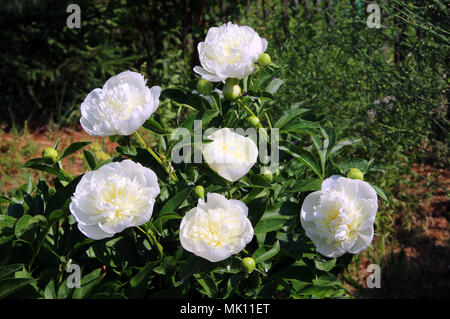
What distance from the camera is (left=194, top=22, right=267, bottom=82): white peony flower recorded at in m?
1.04

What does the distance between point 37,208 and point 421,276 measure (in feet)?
6.14

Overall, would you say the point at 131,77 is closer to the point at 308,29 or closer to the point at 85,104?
the point at 85,104

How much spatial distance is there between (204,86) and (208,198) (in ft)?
0.94

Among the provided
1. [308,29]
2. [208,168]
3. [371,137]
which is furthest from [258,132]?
[308,29]

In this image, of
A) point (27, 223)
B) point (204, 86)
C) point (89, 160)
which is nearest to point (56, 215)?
point (27, 223)

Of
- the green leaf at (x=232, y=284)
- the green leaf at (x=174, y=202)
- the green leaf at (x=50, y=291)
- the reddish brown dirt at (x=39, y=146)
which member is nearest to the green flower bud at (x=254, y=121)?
the green leaf at (x=174, y=202)

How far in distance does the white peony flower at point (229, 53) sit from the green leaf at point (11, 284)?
1.87 feet

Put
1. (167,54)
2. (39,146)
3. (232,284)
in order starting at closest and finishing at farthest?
(232,284) < (39,146) < (167,54)

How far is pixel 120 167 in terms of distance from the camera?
942 mm

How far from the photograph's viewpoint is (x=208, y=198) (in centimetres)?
96

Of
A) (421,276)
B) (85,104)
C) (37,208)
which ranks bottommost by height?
(421,276)

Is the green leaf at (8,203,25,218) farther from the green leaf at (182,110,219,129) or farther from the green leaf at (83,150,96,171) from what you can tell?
the green leaf at (182,110,219,129)

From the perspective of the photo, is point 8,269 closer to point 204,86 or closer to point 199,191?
point 199,191
